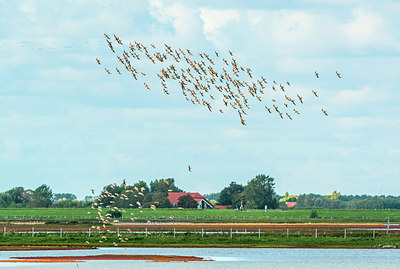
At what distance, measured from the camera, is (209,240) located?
79.9 m

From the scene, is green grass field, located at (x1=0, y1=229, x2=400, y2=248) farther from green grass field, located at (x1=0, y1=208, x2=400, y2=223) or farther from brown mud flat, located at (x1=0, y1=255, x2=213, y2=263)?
green grass field, located at (x1=0, y1=208, x2=400, y2=223)

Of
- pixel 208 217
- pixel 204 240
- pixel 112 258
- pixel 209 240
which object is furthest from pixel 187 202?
pixel 112 258

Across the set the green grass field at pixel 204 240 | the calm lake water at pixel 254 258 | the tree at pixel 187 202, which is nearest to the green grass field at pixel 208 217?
the tree at pixel 187 202

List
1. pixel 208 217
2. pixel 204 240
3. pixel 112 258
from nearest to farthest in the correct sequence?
pixel 112 258
pixel 204 240
pixel 208 217

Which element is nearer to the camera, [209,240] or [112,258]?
[112,258]

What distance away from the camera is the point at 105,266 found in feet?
182

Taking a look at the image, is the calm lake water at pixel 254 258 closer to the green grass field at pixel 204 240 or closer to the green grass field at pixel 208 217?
the green grass field at pixel 204 240

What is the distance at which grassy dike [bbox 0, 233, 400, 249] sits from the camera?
76.2 m

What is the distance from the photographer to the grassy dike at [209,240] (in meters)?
76.2

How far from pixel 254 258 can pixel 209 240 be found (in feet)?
61.5

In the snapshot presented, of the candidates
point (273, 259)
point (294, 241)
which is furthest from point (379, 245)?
point (273, 259)

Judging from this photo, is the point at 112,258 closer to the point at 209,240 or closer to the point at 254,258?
the point at 254,258

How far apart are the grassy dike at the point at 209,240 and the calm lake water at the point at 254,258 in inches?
185

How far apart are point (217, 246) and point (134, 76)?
105 feet
